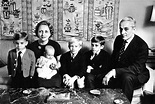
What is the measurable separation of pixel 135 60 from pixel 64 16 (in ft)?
3.67

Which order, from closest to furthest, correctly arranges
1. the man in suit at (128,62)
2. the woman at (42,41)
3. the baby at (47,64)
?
the man in suit at (128,62)
the baby at (47,64)
the woman at (42,41)

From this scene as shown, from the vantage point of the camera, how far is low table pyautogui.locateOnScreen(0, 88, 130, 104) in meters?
2.37

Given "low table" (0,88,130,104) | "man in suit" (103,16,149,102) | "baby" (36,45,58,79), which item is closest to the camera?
"low table" (0,88,130,104)

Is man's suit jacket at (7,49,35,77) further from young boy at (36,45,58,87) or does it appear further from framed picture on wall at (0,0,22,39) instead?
framed picture on wall at (0,0,22,39)

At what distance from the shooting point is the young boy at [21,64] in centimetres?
310

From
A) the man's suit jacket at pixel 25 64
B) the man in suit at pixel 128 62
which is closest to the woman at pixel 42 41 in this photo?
the man's suit jacket at pixel 25 64

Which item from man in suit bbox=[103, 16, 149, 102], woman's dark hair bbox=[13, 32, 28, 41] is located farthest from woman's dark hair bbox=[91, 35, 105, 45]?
woman's dark hair bbox=[13, 32, 28, 41]

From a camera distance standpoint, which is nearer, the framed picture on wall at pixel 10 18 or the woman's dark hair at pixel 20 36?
the woman's dark hair at pixel 20 36

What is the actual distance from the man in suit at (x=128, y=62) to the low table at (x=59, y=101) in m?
0.36

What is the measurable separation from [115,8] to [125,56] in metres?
0.66

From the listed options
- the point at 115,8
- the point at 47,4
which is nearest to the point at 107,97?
the point at 115,8

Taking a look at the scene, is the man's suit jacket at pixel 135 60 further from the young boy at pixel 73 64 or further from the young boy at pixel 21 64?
the young boy at pixel 21 64

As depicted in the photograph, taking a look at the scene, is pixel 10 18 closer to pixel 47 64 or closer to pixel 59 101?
pixel 47 64

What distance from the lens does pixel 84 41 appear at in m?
3.29
